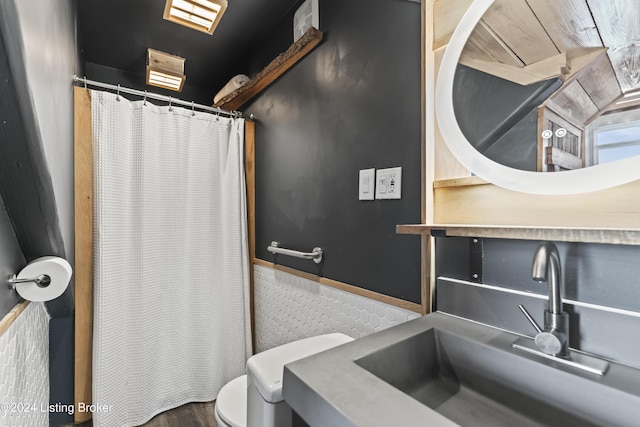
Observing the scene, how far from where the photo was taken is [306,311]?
4.90 ft

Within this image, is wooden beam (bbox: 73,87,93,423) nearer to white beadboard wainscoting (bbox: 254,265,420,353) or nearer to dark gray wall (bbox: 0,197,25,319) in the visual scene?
dark gray wall (bbox: 0,197,25,319)

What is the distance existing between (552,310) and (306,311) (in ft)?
3.54

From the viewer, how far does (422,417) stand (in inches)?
16.9

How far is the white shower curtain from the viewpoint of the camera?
155cm

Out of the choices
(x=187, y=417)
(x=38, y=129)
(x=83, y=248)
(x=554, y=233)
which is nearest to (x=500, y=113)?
(x=554, y=233)

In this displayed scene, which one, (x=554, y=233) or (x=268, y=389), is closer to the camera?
(x=554, y=233)

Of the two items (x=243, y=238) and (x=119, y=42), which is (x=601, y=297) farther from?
(x=119, y=42)

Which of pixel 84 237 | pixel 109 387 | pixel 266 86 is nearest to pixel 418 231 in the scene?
pixel 266 86

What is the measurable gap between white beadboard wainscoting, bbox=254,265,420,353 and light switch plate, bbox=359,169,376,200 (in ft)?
1.37

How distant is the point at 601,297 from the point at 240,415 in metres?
1.14

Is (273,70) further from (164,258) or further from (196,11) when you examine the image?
(164,258)

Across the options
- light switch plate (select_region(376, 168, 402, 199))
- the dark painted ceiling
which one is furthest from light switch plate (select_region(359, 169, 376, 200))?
the dark painted ceiling

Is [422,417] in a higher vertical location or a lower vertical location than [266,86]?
lower

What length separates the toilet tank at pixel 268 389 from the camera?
29.5 inches
